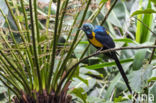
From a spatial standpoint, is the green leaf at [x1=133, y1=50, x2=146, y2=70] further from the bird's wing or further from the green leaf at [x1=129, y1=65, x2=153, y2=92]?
the green leaf at [x1=129, y1=65, x2=153, y2=92]

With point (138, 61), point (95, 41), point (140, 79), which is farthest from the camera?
point (138, 61)

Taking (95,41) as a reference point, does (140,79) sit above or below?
below

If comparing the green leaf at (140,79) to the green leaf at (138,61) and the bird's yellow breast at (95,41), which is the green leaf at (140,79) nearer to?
the bird's yellow breast at (95,41)

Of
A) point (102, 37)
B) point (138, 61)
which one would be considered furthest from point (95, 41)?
point (138, 61)

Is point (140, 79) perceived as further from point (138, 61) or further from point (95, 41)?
point (138, 61)

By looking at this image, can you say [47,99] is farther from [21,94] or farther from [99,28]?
[99,28]

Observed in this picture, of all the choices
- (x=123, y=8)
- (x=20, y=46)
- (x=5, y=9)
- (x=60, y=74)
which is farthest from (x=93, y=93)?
(x=123, y=8)

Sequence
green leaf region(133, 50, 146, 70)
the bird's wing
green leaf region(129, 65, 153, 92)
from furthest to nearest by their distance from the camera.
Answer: green leaf region(133, 50, 146, 70), the bird's wing, green leaf region(129, 65, 153, 92)

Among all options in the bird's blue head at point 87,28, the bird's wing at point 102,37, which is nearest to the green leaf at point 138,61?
the bird's wing at point 102,37

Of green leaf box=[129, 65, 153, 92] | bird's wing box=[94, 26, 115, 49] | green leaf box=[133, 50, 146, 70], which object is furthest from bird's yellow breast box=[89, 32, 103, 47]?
green leaf box=[133, 50, 146, 70]

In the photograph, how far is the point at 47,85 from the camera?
3.94 feet

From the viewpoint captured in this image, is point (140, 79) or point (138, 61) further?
point (138, 61)

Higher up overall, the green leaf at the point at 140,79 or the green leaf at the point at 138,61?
the green leaf at the point at 138,61

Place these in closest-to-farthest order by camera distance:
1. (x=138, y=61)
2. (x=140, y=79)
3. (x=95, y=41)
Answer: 1. (x=140, y=79)
2. (x=95, y=41)
3. (x=138, y=61)
